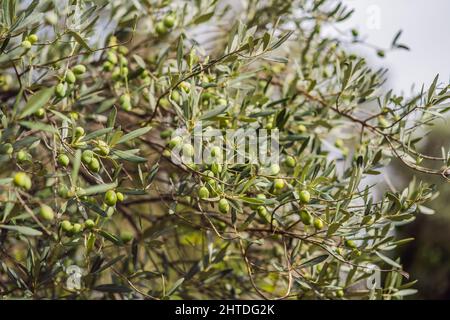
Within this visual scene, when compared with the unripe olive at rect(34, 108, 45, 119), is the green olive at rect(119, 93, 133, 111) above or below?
above

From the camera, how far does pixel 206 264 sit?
5.82ft

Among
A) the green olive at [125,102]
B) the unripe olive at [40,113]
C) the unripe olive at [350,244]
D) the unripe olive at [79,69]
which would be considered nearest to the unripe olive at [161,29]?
the green olive at [125,102]

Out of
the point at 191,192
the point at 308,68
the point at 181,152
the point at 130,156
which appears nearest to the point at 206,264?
the point at 191,192

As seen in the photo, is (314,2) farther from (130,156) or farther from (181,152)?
(130,156)

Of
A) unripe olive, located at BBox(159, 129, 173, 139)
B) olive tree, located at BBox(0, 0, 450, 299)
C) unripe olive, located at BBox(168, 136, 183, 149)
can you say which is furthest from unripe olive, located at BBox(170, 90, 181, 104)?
unripe olive, located at BBox(168, 136, 183, 149)

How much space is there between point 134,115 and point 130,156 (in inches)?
25.3

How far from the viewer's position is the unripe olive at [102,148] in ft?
4.11

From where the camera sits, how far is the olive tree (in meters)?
1.31

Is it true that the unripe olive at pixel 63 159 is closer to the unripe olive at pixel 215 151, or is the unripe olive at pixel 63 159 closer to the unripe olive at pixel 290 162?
the unripe olive at pixel 215 151

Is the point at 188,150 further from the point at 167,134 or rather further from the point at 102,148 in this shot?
the point at 167,134

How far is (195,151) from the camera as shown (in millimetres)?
1411

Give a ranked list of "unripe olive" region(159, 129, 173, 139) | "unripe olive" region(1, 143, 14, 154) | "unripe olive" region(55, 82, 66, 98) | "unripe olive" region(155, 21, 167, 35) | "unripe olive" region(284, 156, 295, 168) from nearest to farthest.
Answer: "unripe olive" region(1, 143, 14, 154)
"unripe olive" region(55, 82, 66, 98)
"unripe olive" region(284, 156, 295, 168)
"unripe olive" region(159, 129, 173, 139)
"unripe olive" region(155, 21, 167, 35)

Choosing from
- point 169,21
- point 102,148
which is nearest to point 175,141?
point 102,148

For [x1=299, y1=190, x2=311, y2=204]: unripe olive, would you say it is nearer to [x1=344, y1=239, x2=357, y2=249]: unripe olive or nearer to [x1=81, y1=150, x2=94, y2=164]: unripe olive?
[x1=344, y1=239, x2=357, y2=249]: unripe olive
